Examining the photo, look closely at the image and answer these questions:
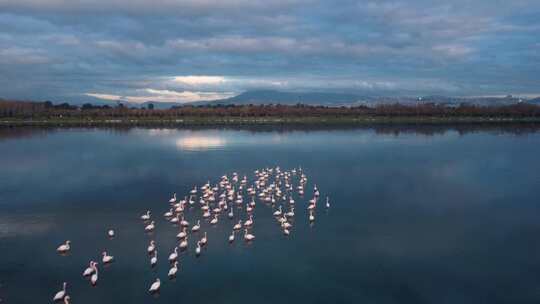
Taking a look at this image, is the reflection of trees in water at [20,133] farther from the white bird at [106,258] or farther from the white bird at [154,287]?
the white bird at [154,287]

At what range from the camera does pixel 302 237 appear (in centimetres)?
1884

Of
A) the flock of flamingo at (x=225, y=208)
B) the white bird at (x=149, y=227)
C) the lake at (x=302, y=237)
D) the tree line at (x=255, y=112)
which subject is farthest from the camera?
the tree line at (x=255, y=112)

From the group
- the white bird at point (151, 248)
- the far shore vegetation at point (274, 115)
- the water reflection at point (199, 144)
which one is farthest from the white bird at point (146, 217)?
the far shore vegetation at point (274, 115)

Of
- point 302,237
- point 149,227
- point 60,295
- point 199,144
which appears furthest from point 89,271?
point 199,144

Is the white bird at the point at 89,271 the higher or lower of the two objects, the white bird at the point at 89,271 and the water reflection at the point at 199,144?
the lower

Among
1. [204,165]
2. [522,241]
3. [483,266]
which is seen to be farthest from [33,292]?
[204,165]

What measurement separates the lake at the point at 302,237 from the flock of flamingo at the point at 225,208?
1.01 ft

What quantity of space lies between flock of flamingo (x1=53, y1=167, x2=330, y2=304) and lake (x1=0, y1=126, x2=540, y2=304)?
0.31 metres

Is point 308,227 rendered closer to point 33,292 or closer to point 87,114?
point 33,292

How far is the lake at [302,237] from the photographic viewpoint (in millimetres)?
14391

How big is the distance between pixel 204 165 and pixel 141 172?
16.6 feet

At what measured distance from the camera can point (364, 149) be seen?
4656 centimetres

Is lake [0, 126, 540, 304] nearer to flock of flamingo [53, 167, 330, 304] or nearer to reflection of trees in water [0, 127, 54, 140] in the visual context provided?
flock of flamingo [53, 167, 330, 304]

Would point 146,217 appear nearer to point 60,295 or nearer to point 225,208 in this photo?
point 225,208
